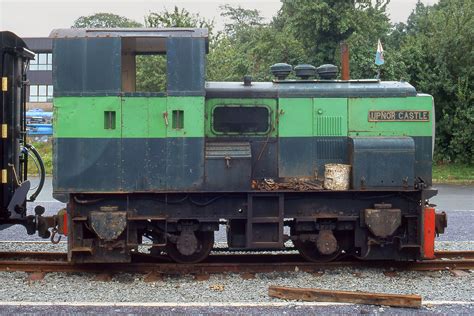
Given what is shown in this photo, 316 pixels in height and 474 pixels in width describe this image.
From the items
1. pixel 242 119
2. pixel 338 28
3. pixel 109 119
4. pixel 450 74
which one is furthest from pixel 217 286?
pixel 450 74

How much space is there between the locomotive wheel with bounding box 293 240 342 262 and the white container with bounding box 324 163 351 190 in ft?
3.54

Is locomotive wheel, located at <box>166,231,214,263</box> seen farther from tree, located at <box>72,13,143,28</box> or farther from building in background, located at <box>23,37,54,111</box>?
tree, located at <box>72,13,143,28</box>

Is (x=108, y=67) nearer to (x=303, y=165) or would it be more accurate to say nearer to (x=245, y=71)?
(x=303, y=165)

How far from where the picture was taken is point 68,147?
8414mm

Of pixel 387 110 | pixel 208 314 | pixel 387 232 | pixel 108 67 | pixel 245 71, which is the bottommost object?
pixel 208 314

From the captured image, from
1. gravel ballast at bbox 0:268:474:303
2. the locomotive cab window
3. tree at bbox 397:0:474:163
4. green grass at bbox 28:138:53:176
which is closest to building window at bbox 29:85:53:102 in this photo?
green grass at bbox 28:138:53:176

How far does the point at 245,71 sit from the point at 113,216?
73.5ft

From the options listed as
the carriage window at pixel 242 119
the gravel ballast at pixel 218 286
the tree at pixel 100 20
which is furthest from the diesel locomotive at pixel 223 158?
the tree at pixel 100 20

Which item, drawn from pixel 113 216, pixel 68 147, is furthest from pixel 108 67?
pixel 113 216

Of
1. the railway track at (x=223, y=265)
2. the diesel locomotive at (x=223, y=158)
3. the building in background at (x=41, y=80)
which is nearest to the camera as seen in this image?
the diesel locomotive at (x=223, y=158)

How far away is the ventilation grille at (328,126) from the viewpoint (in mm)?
9102

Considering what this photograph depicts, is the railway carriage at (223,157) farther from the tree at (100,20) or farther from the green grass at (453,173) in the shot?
the tree at (100,20)

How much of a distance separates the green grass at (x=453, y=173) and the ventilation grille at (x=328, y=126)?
49.9 feet

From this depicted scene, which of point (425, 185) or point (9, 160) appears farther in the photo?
point (9, 160)
